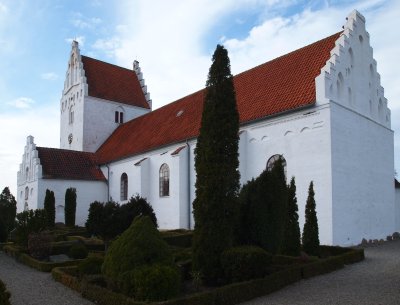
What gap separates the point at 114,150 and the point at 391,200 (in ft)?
60.6

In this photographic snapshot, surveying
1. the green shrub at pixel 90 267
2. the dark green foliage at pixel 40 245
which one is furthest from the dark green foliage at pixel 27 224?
the green shrub at pixel 90 267

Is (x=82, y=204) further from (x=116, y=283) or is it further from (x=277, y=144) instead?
(x=116, y=283)

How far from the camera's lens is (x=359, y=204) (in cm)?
1722

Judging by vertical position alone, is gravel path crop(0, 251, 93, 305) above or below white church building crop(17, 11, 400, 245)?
below

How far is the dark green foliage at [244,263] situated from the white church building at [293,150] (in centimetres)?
752

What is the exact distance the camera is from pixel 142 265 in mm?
7871

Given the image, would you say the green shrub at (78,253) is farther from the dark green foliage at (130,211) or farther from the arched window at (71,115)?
the arched window at (71,115)

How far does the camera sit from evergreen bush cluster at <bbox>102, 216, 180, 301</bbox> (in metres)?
7.27

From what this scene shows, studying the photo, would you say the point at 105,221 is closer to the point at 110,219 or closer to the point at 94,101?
the point at 110,219

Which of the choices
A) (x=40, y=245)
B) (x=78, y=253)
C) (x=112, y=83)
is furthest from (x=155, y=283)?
(x=112, y=83)

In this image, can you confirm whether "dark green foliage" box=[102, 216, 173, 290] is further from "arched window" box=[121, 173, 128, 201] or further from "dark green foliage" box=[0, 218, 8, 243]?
"arched window" box=[121, 173, 128, 201]

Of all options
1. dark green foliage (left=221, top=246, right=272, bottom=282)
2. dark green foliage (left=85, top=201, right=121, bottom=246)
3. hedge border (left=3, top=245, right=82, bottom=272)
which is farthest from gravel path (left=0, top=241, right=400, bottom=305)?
dark green foliage (left=85, top=201, right=121, bottom=246)

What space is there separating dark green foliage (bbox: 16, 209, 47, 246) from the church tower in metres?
18.2

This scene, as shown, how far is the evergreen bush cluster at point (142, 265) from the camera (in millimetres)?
7270
